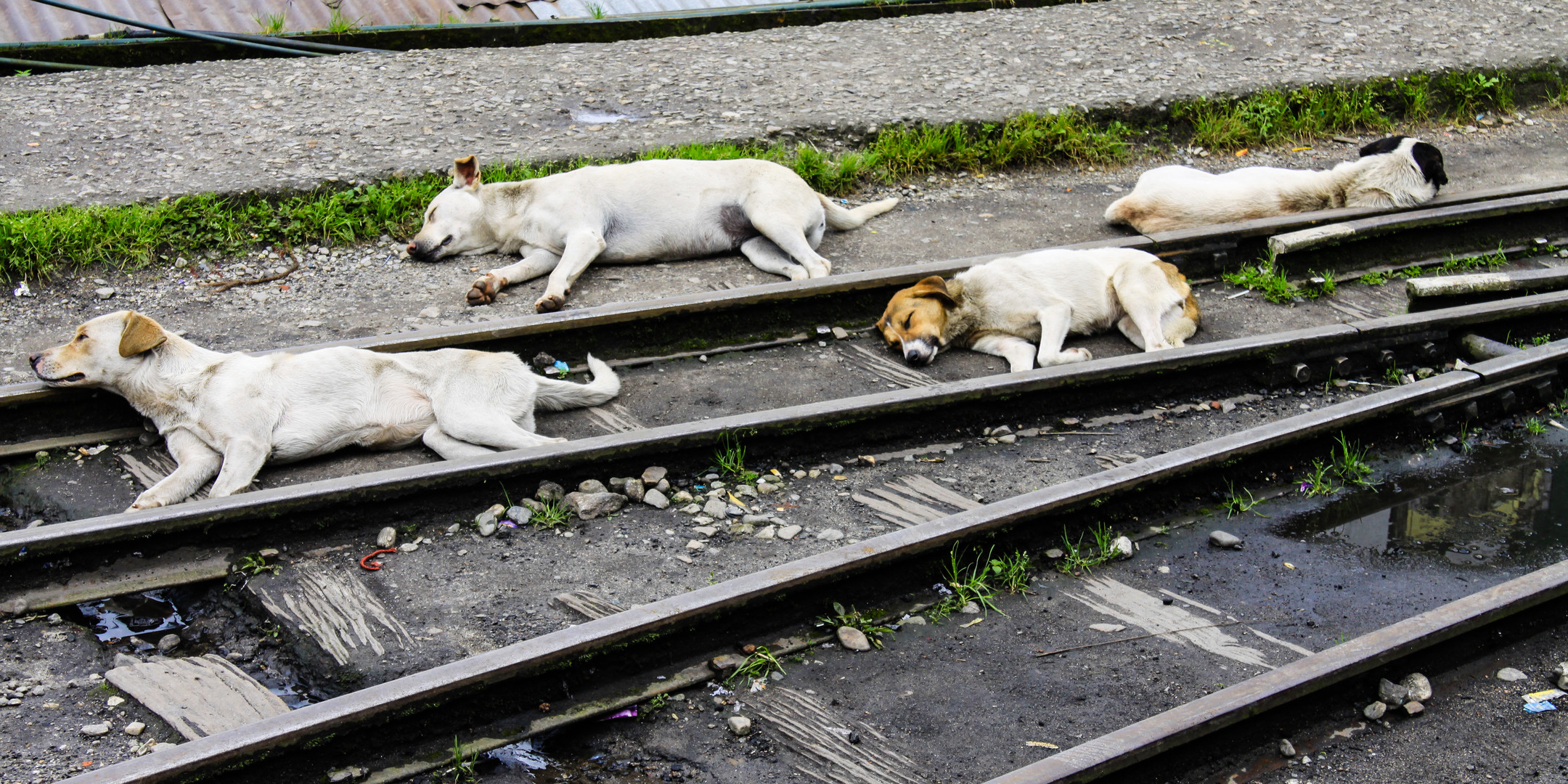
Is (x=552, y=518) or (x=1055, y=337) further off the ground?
(x=1055, y=337)

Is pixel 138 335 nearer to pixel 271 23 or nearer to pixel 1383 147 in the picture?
pixel 271 23

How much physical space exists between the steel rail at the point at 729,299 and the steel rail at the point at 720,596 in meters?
1.84

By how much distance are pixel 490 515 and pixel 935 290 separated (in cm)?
255

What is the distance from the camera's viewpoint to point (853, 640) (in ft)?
12.6

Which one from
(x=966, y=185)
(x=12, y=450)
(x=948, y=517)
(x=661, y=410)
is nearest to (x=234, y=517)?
(x=12, y=450)

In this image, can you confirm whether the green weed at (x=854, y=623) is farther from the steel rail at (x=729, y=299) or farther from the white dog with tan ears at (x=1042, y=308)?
the steel rail at (x=729, y=299)

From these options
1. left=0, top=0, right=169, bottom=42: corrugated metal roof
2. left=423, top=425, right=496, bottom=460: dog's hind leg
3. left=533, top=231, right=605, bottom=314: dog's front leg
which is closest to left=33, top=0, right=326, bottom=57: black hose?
left=0, top=0, right=169, bottom=42: corrugated metal roof

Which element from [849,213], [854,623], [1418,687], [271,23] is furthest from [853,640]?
[271,23]

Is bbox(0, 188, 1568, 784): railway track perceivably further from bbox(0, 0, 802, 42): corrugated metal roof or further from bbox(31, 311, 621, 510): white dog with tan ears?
bbox(0, 0, 802, 42): corrugated metal roof

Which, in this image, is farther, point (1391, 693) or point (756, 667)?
point (756, 667)

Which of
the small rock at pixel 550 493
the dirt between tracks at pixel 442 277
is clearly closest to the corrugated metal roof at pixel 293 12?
the dirt between tracks at pixel 442 277

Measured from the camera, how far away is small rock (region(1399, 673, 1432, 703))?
3.52 m

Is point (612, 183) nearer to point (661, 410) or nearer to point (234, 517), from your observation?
point (661, 410)

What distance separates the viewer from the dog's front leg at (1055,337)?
19.1ft
